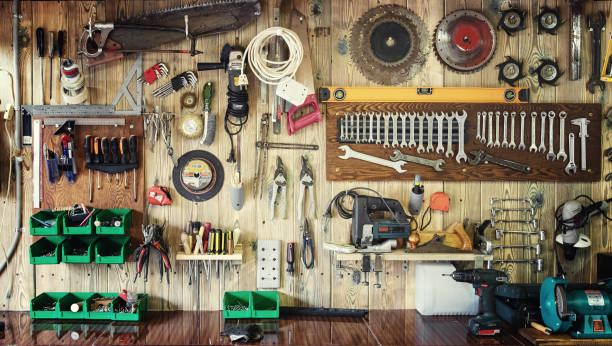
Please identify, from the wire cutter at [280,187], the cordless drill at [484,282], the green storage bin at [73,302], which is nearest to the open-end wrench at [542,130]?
the cordless drill at [484,282]

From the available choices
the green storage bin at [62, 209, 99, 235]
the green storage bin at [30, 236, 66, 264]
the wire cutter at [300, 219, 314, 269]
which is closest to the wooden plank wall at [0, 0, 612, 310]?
the wire cutter at [300, 219, 314, 269]

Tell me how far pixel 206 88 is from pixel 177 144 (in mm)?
412

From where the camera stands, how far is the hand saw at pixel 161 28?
3.02 m

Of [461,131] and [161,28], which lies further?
[461,131]

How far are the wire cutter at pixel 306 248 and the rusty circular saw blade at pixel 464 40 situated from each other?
1416 millimetres

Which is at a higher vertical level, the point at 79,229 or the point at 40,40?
the point at 40,40

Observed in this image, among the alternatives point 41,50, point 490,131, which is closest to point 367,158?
point 490,131

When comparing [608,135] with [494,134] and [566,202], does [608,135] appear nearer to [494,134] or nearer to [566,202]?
[566,202]

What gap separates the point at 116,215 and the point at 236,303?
37.6 inches

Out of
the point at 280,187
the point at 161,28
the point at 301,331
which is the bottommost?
the point at 301,331

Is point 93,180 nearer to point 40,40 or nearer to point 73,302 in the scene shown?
point 73,302

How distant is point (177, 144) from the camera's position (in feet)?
10.4

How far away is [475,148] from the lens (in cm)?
318

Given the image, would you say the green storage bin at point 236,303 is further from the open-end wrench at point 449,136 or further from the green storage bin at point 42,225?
the open-end wrench at point 449,136
